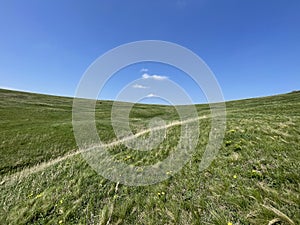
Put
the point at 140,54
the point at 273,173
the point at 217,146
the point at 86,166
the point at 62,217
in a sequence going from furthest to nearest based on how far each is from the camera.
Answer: the point at 140,54
the point at 86,166
the point at 217,146
the point at 62,217
the point at 273,173

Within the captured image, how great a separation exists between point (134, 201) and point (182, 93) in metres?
8.65

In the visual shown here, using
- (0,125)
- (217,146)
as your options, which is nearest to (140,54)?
(217,146)

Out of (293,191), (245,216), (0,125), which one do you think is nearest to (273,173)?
(293,191)

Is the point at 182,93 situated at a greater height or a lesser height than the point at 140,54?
lesser

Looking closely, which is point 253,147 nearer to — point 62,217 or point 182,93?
point 182,93

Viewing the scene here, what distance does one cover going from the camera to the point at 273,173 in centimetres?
672

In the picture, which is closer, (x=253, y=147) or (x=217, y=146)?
(x=253, y=147)

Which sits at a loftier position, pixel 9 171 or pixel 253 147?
pixel 253 147

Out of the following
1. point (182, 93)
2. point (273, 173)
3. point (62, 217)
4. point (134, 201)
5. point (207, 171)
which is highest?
point (182, 93)

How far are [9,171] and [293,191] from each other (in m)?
22.0

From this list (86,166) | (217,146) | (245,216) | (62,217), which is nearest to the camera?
(245,216)

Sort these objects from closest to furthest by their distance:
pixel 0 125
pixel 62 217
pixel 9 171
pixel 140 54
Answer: pixel 62 217 → pixel 140 54 → pixel 9 171 → pixel 0 125

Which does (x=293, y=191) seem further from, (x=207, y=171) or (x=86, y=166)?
(x=86, y=166)

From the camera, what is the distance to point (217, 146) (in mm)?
10438
